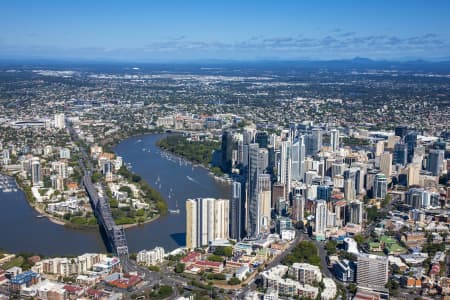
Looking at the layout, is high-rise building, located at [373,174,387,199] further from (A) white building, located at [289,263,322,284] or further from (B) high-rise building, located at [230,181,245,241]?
(A) white building, located at [289,263,322,284]

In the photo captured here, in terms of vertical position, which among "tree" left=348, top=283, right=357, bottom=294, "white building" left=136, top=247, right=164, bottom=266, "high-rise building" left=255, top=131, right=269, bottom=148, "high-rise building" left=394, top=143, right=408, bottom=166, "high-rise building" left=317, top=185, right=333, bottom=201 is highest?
"high-rise building" left=255, top=131, right=269, bottom=148

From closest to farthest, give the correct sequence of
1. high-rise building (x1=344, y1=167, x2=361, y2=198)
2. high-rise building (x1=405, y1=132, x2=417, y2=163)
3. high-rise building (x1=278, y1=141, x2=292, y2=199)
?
1. high-rise building (x1=278, y1=141, x2=292, y2=199)
2. high-rise building (x1=344, y1=167, x2=361, y2=198)
3. high-rise building (x1=405, y1=132, x2=417, y2=163)

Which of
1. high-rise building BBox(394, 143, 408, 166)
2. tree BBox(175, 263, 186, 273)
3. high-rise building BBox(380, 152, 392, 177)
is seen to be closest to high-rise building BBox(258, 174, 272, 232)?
tree BBox(175, 263, 186, 273)

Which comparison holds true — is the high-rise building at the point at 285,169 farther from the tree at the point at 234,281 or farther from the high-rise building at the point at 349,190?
the tree at the point at 234,281

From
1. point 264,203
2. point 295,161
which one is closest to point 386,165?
point 295,161

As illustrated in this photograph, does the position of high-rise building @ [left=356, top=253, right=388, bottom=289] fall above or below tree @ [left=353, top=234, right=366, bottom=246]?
above

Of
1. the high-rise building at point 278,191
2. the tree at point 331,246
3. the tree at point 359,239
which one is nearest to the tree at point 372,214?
the tree at point 359,239
